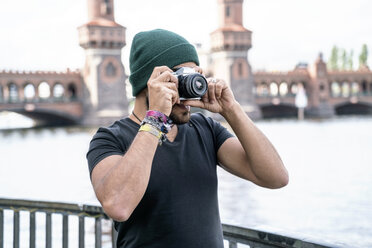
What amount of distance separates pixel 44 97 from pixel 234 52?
17.8 metres

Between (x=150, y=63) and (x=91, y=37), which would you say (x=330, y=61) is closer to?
(x=91, y=37)

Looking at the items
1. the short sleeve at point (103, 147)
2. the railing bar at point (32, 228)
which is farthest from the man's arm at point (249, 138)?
the railing bar at point (32, 228)

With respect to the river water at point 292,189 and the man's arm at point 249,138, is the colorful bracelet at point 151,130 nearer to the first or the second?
the man's arm at point 249,138

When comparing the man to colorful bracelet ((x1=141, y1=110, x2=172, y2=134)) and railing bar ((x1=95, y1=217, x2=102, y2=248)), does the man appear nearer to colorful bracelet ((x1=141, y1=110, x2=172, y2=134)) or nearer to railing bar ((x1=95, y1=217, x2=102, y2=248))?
colorful bracelet ((x1=141, y1=110, x2=172, y2=134))

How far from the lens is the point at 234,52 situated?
49188 mm

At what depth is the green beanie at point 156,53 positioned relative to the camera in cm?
166

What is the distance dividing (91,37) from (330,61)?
3988cm

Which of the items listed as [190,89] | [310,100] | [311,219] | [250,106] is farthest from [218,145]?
[310,100]

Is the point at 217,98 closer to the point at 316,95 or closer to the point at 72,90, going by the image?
the point at 72,90

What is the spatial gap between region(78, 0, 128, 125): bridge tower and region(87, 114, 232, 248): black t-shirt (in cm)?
3997

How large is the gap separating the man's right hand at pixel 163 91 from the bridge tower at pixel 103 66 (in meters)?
40.1

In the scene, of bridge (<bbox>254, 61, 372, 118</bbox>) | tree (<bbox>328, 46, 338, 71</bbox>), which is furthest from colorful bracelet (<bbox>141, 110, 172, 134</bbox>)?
tree (<bbox>328, 46, 338, 71</bbox>)

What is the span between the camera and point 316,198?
34.3 feet

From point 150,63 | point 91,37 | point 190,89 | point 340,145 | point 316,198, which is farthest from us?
point 91,37
